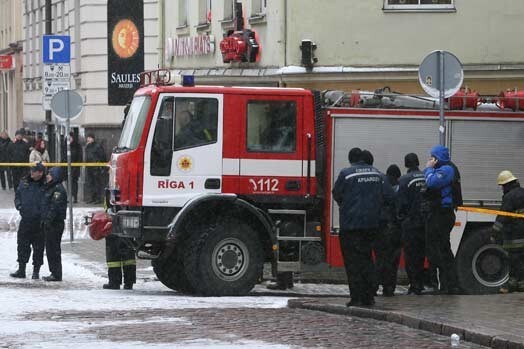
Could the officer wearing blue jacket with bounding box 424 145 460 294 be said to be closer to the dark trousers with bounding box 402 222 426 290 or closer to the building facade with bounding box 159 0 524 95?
the dark trousers with bounding box 402 222 426 290

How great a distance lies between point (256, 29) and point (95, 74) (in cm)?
1380

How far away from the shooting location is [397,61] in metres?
26.0

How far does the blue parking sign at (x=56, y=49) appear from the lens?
2919 cm

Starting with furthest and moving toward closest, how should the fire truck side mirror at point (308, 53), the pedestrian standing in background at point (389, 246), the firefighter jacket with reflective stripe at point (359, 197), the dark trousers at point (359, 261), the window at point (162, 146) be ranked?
the fire truck side mirror at point (308, 53), the window at point (162, 146), the pedestrian standing in background at point (389, 246), the dark trousers at point (359, 261), the firefighter jacket with reflective stripe at point (359, 197)

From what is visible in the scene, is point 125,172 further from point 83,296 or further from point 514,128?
point 514,128

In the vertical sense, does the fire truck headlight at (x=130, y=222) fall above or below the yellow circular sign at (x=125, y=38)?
below

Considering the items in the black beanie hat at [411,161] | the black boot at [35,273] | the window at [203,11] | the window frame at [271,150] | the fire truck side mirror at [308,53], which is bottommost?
the black boot at [35,273]

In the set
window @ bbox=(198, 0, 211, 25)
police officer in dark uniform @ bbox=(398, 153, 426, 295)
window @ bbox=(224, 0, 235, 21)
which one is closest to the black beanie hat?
police officer in dark uniform @ bbox=(398, 153, 426, 295)

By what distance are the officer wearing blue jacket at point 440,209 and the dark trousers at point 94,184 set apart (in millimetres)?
21141

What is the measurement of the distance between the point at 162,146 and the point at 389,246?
304 cm

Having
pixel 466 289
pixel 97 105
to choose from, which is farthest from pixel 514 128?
pixel 97 105

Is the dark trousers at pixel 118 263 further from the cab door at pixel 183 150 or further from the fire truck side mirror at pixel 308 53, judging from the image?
the fire truck side mirror at pixel 308 53

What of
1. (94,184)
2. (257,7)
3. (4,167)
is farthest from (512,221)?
(4,167)

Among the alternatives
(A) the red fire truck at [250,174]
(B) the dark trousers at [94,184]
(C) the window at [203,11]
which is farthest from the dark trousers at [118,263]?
(B) the dark trousers at [94,184]
